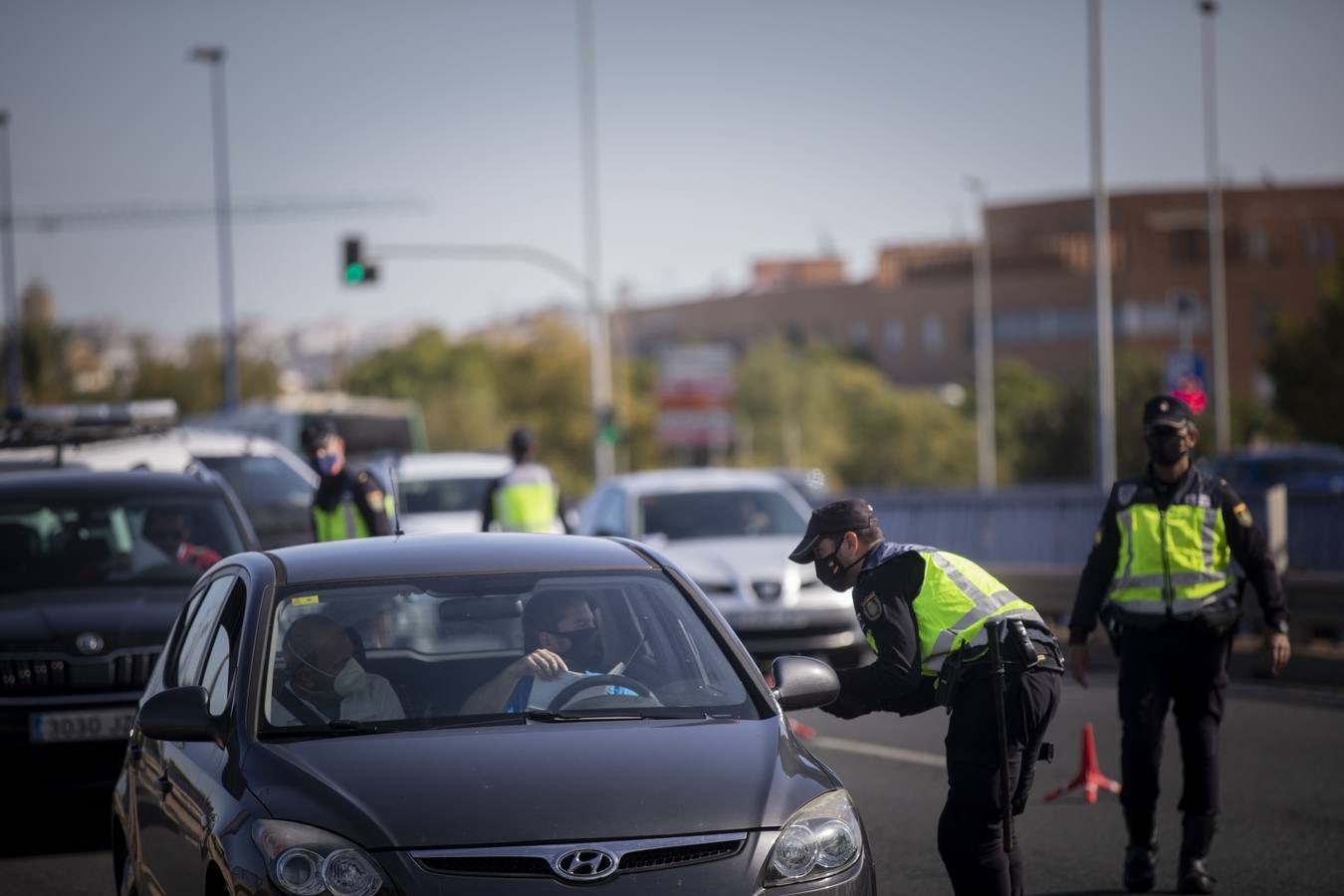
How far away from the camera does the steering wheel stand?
18.9 ft

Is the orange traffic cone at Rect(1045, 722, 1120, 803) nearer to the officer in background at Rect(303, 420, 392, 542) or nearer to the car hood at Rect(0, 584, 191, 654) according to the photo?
the car hood at Rect(0, 584, 191, 654)

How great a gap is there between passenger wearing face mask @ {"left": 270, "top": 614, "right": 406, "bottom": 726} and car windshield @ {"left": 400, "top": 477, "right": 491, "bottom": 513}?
53.5 feet

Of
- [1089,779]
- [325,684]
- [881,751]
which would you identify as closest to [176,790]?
[325,684]

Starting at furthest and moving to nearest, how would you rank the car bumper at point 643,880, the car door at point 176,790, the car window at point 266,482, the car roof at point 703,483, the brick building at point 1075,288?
the brick building at point 1075,288, the car roof at point 703,483, the car window at point 266,482, the car door at point 176,790, the car bumper at point 643,880

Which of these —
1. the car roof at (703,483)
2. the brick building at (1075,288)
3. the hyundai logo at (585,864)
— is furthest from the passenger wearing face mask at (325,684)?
the brick building at (1075,288)

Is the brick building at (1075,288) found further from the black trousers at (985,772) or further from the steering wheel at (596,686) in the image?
the steering wheel at (596,686)

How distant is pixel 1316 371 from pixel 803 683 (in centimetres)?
5175

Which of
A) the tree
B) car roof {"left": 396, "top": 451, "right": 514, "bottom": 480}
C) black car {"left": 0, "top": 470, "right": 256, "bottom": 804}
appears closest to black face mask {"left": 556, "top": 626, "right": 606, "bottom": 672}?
black car {"left": 0, "top": 470, "right": 256, "bottom": 804}

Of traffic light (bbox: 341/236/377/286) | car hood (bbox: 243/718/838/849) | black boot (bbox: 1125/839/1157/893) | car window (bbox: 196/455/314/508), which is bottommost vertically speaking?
black boot (bbox: 1125/839/1157/893)

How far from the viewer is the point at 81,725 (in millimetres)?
8844

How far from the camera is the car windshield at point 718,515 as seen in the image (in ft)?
56.6

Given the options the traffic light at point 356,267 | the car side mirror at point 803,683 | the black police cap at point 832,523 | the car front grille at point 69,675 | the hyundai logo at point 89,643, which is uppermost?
the traffic light at point 356,267

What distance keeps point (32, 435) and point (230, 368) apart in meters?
46.1

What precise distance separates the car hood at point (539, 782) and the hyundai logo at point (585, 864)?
0.05 metres
